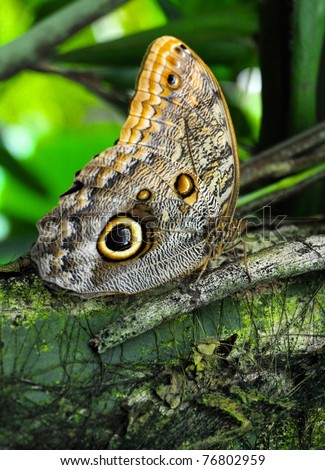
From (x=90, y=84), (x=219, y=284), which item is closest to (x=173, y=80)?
(x=219, y=284)

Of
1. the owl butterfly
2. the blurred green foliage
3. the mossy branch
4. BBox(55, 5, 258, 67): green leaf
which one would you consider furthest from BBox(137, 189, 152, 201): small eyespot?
BBox(55, 5, 258, 67): green leaf

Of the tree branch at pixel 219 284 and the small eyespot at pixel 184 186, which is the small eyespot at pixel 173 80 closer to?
the small eyespot at pixel 184 186

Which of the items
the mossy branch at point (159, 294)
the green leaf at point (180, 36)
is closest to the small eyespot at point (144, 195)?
the mossy branch at point (159, 294)

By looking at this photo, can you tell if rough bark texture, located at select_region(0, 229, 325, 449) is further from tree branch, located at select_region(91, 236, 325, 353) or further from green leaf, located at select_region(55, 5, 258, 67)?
green leaf, located at select_region(55, 5, 258, 67)

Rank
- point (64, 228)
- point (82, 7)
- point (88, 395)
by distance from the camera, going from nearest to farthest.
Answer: point (88, 395) < point (64, 228) < point (82, 7)

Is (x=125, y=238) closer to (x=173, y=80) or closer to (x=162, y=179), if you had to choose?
(x=162, y=179)

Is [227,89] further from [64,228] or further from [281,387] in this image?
[281,387]
